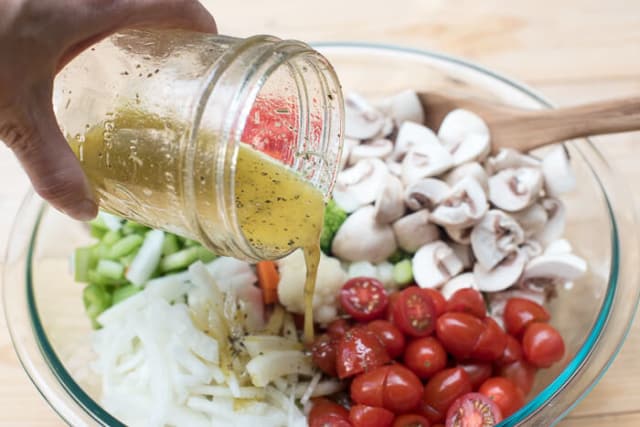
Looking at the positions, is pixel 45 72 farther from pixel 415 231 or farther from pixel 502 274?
pixel 502 274

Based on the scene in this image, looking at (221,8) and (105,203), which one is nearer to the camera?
(105,203)

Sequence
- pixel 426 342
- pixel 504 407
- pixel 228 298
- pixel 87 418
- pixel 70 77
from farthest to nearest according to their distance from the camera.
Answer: pixel 228 298, pixel 426 342, pixel 504 407, pixel 87 418, pixel 70 77

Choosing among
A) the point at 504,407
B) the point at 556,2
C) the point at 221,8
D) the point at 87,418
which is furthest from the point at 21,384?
the point at 556,2

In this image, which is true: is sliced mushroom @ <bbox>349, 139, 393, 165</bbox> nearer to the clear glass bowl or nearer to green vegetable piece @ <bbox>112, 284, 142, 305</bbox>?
the clear glass bowl

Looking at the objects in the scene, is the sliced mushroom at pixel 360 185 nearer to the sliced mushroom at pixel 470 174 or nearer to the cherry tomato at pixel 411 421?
the sliced mushroom at pixel 470 174

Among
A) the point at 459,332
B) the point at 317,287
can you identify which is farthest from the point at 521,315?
the point at 317,287

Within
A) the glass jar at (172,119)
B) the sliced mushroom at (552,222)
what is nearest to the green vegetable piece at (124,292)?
the glass jar at (172,119)

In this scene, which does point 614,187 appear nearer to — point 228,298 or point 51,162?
point 228,298

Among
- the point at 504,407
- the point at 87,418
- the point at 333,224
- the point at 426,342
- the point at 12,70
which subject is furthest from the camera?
the point at 333,224
